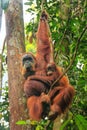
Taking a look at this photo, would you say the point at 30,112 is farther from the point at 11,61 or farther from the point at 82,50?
the point at 82,50

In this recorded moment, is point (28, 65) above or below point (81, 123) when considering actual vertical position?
above

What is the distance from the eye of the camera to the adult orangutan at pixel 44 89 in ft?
10.1

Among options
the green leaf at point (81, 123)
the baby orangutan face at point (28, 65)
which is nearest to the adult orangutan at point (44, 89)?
the baby orangutan face at point (28, 65)

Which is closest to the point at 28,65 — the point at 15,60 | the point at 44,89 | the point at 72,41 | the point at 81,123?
the point at 44,89

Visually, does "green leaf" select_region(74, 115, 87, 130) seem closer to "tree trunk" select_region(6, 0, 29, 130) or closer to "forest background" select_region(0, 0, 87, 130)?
"tree trunk" select_region(6, 0, 29, 130)

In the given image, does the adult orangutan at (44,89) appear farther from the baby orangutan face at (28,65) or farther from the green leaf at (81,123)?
the green leaf at (81,123)

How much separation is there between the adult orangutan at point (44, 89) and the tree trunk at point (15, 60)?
0.16 m

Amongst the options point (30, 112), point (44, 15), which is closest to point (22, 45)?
point (44, 15)

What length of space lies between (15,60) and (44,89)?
583 millimetres

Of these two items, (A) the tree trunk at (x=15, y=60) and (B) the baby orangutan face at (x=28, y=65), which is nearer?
(A) the tree trunk at (x=15, y=60)

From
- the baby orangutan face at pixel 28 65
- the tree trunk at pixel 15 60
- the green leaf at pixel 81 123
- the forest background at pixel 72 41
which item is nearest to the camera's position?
the green leaf at pixel 81 123

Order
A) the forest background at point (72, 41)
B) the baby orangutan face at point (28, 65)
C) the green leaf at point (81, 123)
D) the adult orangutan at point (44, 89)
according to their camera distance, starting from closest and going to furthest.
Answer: the green leaf at point (81, 123) < the adult orangutan at point (44, 89) < the forest background at point (72, 41) < the baby orangutan face at point (28, 65)

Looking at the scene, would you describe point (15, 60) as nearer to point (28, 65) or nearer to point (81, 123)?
point (28, 65)

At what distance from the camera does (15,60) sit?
2.96m
